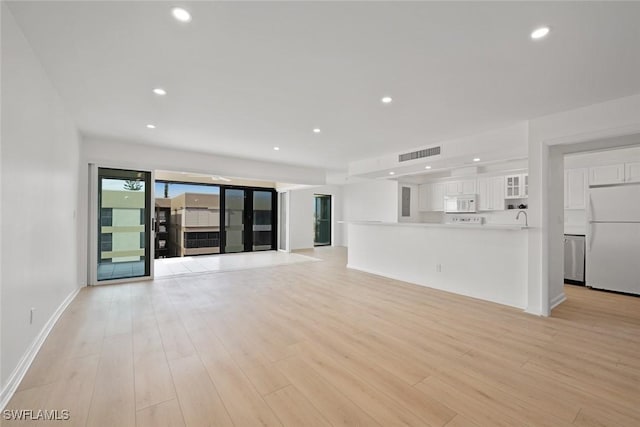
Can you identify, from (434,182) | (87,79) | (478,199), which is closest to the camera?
(87,79)

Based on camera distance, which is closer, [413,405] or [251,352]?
[413,405]

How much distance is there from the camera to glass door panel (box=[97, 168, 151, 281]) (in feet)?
15.6

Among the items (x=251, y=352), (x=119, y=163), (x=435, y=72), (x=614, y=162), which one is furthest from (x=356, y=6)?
(x=614, y=162)

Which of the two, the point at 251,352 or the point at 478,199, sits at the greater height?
the point at 478,199

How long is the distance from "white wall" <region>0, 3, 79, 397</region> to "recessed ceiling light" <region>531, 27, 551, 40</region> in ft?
11.6

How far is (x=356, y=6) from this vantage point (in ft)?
5.50

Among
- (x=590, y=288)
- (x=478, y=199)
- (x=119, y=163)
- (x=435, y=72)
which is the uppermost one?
(x=435, y=72)

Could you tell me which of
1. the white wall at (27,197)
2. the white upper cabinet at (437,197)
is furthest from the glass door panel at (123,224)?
the white upper cabinet at (437,197)

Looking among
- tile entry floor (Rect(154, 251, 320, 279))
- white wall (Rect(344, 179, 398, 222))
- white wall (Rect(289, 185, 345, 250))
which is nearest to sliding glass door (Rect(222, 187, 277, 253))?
white wall (Rect(289, 185, 345, 250))

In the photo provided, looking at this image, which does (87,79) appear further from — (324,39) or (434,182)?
(434,182)

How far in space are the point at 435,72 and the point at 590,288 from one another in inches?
192

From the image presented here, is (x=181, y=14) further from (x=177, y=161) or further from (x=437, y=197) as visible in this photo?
(x=437, y=197)

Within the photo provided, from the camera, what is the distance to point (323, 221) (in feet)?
36.8

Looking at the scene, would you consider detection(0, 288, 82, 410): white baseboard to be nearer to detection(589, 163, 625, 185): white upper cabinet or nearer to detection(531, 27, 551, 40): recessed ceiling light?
detection(531, 27, 551, 40): recessed ceiling light
